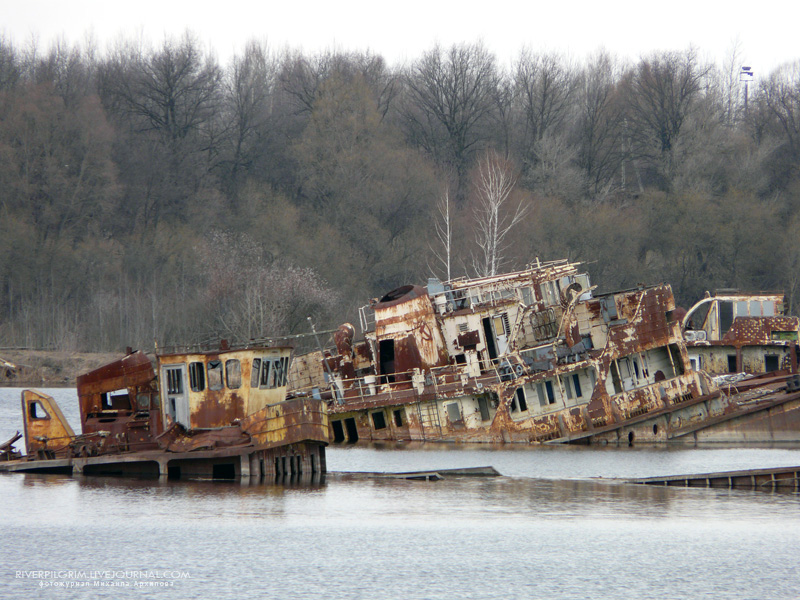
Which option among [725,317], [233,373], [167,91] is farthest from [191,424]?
[167,91]

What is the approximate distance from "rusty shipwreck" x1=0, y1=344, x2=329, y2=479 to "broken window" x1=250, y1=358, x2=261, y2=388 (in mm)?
30

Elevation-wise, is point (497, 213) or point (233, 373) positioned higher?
point (497, 213)

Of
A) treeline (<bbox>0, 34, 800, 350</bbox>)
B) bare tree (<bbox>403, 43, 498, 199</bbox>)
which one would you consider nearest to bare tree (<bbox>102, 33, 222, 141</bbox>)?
treeline (<bbox>0, 34, 800, 350</bbox>)

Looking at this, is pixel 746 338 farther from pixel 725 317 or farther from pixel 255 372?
pixel 255 372

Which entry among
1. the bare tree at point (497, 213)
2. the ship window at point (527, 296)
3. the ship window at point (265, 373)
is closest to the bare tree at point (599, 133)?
the bare tree at point (497, 213)

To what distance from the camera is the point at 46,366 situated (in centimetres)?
6662

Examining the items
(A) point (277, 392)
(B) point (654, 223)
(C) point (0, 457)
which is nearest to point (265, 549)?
A: (A) point (277, 392)

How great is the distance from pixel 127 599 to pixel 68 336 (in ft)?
163

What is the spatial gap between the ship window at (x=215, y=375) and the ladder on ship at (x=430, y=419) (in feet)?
37.6

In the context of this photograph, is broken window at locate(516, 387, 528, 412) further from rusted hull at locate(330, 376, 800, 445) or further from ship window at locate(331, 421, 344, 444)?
ship window at locate(331, 421, 344, 444)

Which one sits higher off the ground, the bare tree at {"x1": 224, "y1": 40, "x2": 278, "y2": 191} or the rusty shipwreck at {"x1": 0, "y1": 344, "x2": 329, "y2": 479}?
the bare tree at {"x1": 224, "y1": 40, "x2": 278, "y2": 191}

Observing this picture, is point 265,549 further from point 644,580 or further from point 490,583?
point 644,580

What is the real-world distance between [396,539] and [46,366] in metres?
45.2

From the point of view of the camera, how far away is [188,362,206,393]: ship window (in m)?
32.4
